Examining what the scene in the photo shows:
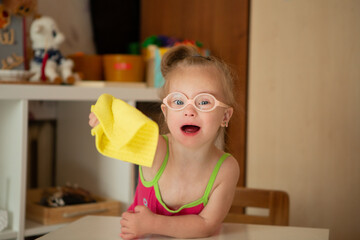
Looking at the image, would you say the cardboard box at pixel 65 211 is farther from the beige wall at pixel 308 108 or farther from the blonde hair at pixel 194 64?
the blonde hair at pixel 194 64

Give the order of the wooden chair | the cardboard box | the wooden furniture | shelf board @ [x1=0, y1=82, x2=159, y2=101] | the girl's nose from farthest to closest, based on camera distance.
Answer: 1. the wooden furniture
2. the cardboard box
3. shelf board @ [x1=0, y1=82, x2=159, y2=101]
4. the wooden chair
5. the girl's nose

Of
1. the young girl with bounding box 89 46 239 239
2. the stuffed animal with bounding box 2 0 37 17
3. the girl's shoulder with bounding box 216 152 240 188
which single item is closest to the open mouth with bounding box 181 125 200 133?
the young girl with bounding box 89 46 239 239

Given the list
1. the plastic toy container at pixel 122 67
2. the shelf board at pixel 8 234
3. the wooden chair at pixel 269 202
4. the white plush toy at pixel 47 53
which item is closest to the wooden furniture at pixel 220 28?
the plastic toy container at pixel 122 67

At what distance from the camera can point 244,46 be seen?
1.75m

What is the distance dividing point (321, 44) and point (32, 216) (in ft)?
3.80

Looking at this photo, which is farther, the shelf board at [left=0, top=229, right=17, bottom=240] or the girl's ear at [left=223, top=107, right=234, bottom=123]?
the shelf board at [left=0, top=229, right=17, bottom=240]

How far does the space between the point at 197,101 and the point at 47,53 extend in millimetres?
910

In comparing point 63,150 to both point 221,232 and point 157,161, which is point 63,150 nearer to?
point 157,161

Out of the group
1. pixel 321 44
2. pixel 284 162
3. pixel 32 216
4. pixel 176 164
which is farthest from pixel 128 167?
pixel 321 44

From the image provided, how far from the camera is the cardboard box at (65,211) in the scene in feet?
4.90

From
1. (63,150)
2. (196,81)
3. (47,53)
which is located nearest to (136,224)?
(196,81)

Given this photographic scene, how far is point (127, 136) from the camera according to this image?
2.52ft

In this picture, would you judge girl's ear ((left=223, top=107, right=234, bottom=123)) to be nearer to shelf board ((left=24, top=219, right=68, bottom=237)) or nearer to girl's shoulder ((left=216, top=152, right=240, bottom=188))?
girl's shoulder ((left=216, top=152, right=240, bottom=188))

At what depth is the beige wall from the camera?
1558mm
